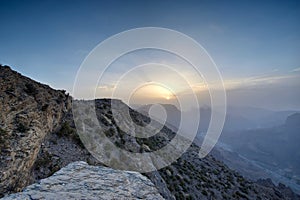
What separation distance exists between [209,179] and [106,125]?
70.1ft

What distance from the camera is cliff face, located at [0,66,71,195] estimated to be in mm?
11555

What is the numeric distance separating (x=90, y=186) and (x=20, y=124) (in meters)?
12.5

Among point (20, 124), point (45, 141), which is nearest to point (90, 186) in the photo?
point (20, 124)

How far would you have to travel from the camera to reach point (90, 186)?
15.8 ft

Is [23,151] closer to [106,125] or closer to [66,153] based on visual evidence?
[66,153]

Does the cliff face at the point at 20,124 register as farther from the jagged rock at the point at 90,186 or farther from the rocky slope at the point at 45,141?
the jagged rock at the point at 90,186

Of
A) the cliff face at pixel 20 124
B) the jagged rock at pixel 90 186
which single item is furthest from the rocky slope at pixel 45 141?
the jagged rock at pixel 90 186

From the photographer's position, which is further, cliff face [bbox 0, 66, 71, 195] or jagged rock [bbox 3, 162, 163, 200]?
cliff face [bbox 0, 66, 71, 195]

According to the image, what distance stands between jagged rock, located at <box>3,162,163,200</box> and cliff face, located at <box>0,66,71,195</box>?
778cm

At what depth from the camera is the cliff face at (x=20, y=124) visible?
11555 mm

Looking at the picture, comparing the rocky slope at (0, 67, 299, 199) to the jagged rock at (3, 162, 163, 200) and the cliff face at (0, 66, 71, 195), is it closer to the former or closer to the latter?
the cliff face at (0, 66, 71, 195)

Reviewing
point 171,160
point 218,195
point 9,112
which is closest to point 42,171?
point 9,112

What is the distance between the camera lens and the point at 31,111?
16.4 m

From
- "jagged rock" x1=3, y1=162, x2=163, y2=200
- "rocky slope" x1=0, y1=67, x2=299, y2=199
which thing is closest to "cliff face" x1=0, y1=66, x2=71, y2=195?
"rocky slope" x1=0, y1=67, x2=299, y2=199
